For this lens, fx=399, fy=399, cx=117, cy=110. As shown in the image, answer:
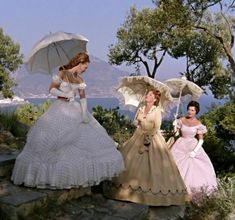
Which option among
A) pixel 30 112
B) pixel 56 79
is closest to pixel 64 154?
pixel 56 79

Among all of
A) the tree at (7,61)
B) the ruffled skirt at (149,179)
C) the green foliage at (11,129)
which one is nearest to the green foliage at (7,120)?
the green foliage at (11,129)

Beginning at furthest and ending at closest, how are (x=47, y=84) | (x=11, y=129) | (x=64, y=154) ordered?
(x=11, y=129)
(x=47, y=84)
(x=64, y=154)

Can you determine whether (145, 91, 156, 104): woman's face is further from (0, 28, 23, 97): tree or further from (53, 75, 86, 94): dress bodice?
(0, 28, 23, 97): tree

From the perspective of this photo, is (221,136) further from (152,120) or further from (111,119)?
(152,120)

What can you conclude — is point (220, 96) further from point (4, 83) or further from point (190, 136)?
point (190, 136)

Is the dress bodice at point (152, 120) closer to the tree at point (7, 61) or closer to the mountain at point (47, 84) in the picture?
the mountain at point (47, 84)

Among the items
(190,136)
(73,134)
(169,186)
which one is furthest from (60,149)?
(190,136)

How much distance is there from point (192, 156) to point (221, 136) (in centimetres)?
427

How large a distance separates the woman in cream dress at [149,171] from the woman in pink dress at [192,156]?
Answer: 1.91ft

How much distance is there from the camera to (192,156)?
7016 mm

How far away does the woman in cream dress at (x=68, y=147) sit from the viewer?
528 cm

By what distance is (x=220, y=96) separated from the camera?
24000 millimetres

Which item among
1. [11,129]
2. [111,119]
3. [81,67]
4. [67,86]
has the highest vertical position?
[81,67]

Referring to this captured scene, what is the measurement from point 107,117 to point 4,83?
12.1m
